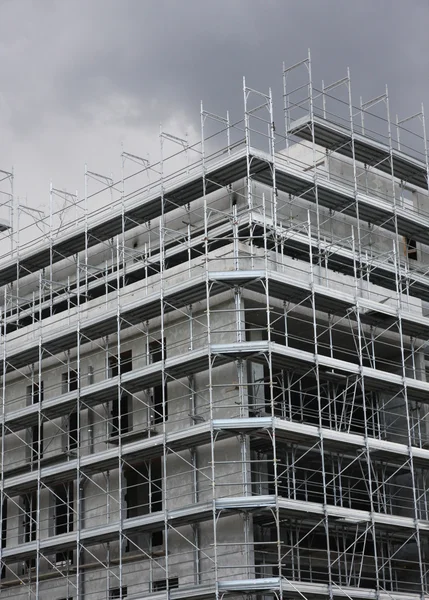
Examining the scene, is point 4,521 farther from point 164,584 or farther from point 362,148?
point 362,148

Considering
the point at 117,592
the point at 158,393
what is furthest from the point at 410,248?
the point at 117,592

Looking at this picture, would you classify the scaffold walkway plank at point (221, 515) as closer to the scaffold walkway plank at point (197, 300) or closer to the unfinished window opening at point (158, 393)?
the unfinished window opening at point (158, 393)

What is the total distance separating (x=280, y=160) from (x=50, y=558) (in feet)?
48.9

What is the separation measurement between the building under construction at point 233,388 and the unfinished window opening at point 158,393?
0.30 ft

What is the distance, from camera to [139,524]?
3475cm

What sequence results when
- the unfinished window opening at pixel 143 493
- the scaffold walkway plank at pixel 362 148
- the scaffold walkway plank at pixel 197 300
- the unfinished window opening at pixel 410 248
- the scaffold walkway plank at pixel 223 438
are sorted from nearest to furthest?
1. the scaffold walkway plank at pixel 223 438
2. the scaffold walkway plank at pixel 197 300
3. the unfinished window opening at pixel 143 493
4. the scaffold walkway plank at pixel 362 148
5. the unfinished window opening at pixel 410 248

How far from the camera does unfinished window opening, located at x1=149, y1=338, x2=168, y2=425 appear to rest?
36469 mm

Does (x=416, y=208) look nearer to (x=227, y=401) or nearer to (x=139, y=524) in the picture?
(x=227, y=401)

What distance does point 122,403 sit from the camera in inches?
1544

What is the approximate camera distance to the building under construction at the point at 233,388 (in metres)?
34.1

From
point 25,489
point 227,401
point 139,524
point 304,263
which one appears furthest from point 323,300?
point 25,489

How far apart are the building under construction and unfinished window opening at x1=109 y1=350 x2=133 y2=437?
0.09 meters

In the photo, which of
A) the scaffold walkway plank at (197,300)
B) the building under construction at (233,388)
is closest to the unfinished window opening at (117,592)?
the building under construction at (233,388)

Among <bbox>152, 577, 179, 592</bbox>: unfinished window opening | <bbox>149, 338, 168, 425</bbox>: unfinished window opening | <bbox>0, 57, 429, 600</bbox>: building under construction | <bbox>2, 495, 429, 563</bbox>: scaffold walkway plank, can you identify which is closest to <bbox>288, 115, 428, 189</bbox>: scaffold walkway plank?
<bbox>0, 57, 429, 600</bbox>: building under construction
